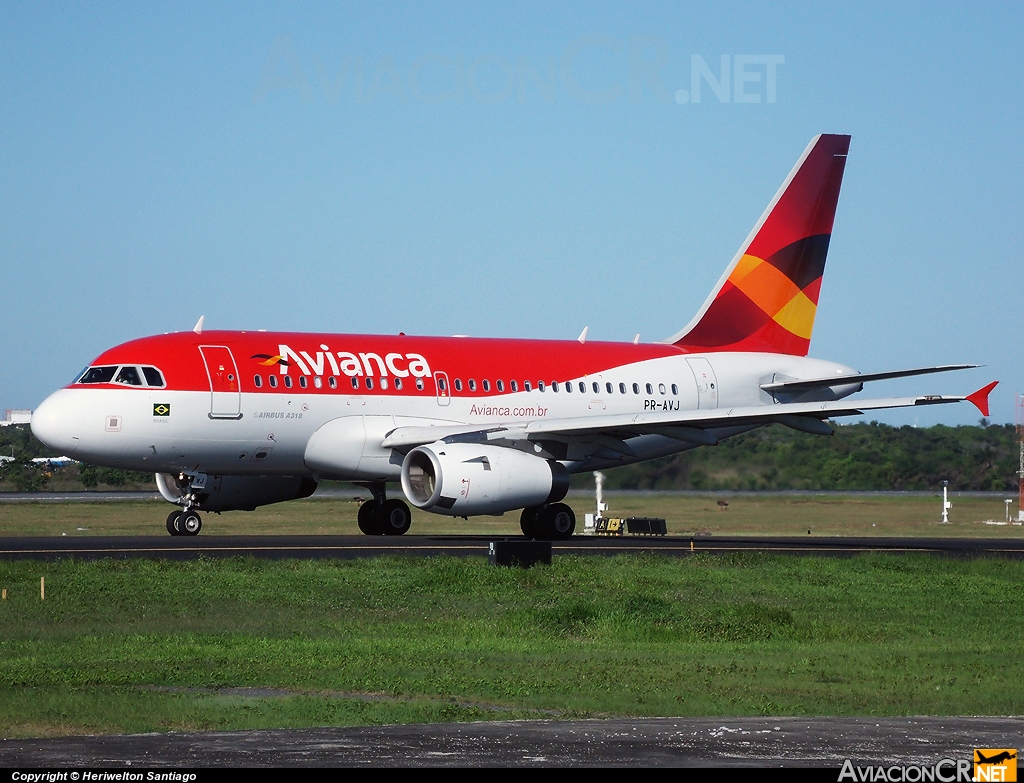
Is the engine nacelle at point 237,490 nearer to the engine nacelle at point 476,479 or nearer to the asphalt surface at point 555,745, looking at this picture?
the engine nacelle at point 476,479

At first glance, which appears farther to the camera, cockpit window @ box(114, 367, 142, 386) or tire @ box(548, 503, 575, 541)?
tire @ box(548, 503, 575, 541)

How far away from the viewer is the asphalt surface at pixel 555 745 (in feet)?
32.3

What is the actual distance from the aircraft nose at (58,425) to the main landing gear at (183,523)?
119 inches

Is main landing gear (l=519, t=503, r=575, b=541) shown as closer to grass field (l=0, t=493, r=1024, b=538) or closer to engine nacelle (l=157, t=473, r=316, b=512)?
engine nacelle (l=157, t=473, r=316, b=512)

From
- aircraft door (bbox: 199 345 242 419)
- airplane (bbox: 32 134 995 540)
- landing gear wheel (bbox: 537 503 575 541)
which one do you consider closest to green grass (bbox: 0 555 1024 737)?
airplane (bbox: 32 134 995 540)

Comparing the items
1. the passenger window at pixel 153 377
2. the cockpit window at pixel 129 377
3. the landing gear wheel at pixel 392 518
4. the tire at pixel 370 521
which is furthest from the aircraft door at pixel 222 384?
the landing gear wheel at pixel 392 518

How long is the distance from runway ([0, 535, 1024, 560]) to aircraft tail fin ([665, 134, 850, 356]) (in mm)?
6449

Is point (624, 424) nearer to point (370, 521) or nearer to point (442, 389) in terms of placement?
point (442, 389)

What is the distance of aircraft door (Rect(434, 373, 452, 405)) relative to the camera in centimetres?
3606

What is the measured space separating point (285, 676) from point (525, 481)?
725 inches

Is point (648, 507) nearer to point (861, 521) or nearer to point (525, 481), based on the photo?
point (861, 521)

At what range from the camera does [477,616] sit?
20.4 m

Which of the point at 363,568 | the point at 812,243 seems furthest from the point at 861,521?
the point at 363,568

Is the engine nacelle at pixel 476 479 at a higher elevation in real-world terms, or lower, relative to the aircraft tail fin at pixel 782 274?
lower
